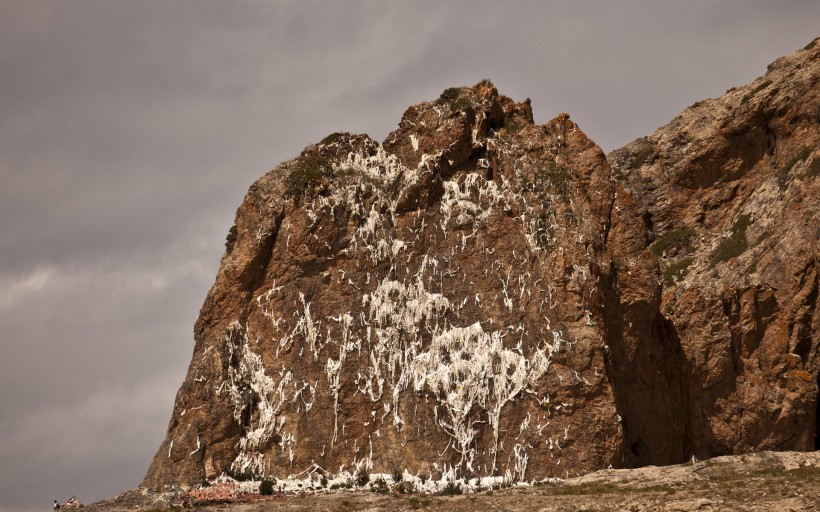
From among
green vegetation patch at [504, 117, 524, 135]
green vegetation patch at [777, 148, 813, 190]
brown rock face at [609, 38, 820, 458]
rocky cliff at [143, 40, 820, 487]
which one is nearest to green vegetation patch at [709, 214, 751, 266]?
brown rock face at [609, 38, 820, 458]

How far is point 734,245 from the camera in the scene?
6819cm

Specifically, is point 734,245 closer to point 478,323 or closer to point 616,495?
point 478,323

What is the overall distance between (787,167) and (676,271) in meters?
9.33

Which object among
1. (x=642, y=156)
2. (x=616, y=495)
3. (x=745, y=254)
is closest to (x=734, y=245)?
(x=745, y=254)

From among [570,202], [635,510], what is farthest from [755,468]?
[570,202]

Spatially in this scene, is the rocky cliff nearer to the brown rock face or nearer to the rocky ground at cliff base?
the brown rock face

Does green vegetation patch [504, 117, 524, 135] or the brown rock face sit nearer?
the brown rock face

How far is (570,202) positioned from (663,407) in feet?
39.4

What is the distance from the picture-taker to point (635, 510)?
4403cm

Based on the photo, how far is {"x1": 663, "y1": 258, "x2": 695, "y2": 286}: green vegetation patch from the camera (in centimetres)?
6881

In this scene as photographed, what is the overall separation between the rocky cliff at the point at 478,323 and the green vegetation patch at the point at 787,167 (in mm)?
347

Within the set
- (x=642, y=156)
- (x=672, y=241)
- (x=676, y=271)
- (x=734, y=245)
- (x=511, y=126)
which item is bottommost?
(x=676, y=271)

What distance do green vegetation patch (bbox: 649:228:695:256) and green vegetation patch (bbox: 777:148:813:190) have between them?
23.4ft

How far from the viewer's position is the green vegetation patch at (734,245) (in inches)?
2655
